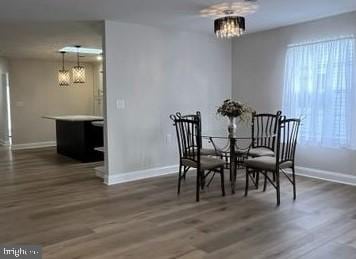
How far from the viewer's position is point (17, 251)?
2.55m

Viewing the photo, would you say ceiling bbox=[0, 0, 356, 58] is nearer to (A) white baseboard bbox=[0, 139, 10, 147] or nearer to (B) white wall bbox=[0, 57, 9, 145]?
(B) white wall bbox=[0, 57, 9, 145]

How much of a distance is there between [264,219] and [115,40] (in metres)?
3.03

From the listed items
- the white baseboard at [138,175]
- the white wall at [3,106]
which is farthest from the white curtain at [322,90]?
the white wall at [3,106]

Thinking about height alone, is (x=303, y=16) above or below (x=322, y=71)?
above

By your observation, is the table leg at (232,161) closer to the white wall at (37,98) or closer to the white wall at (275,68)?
the white wall at (275,68)

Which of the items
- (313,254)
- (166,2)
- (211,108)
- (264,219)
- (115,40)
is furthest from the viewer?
(211,108)

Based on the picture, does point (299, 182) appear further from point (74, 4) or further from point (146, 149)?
point (74, 4)

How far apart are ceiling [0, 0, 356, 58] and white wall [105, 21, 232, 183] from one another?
Result: 27 centimetres

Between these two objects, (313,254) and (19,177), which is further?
(19,177)

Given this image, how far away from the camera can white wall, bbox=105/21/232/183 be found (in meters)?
4.68

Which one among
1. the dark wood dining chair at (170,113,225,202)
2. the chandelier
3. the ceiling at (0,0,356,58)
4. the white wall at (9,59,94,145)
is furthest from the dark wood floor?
the white wall at (9,59,94,145)

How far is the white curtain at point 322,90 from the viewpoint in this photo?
438 cm

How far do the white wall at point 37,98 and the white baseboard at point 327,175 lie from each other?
20.8 feet

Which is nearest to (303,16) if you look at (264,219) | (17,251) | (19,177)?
(264,219)
